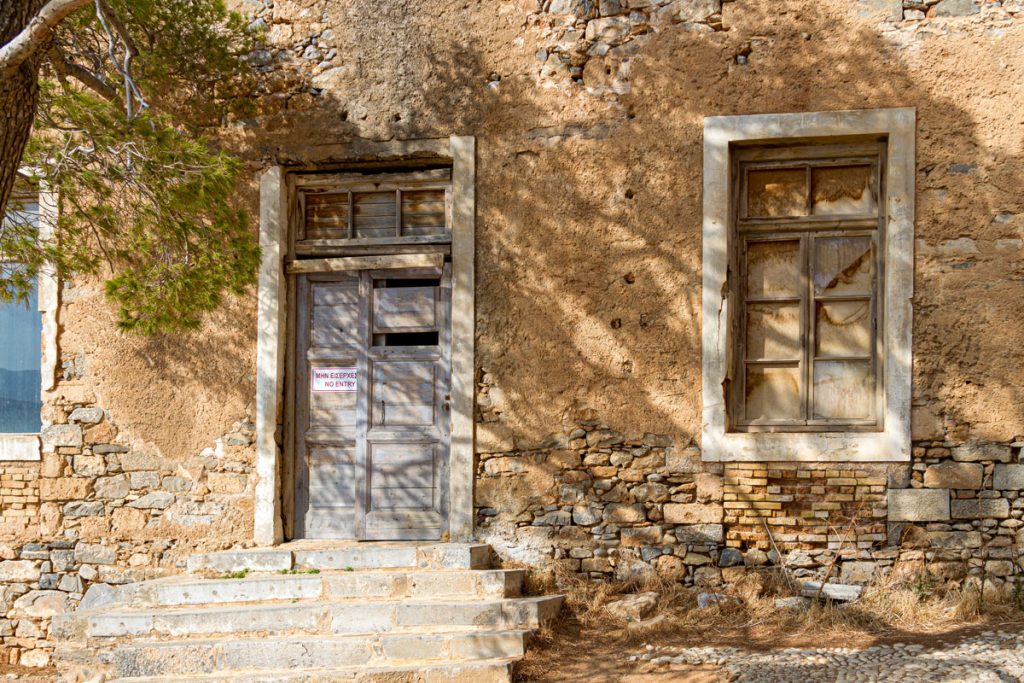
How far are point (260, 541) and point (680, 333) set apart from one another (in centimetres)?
295

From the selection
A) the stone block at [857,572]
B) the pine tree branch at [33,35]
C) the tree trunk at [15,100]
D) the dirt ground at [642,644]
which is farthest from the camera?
the stone block at [857,572]

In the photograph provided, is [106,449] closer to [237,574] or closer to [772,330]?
[237,574]

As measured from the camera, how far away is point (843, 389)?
5984 millimetres

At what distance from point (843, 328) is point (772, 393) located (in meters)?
0.58

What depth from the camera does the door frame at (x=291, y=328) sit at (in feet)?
20.3

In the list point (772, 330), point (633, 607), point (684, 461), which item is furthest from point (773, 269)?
point (633, 607)

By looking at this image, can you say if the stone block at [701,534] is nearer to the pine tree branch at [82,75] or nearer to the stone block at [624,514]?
the stone block at [624,514]

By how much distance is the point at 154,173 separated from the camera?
5430mm

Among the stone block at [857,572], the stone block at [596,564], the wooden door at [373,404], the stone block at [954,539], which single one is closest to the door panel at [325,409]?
the wooden door at [373,404]

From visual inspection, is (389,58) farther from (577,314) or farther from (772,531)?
A: (772,531)

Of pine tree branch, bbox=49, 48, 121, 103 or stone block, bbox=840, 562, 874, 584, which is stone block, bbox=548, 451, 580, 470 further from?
pine tree branch, bbox=49, 48, 121, 103

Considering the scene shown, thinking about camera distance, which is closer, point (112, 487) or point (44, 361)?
point (112, 487)

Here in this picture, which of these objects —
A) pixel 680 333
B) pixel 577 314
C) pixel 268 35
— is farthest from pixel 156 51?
pixel 680 333

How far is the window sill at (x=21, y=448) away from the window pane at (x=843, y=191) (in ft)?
17.3
